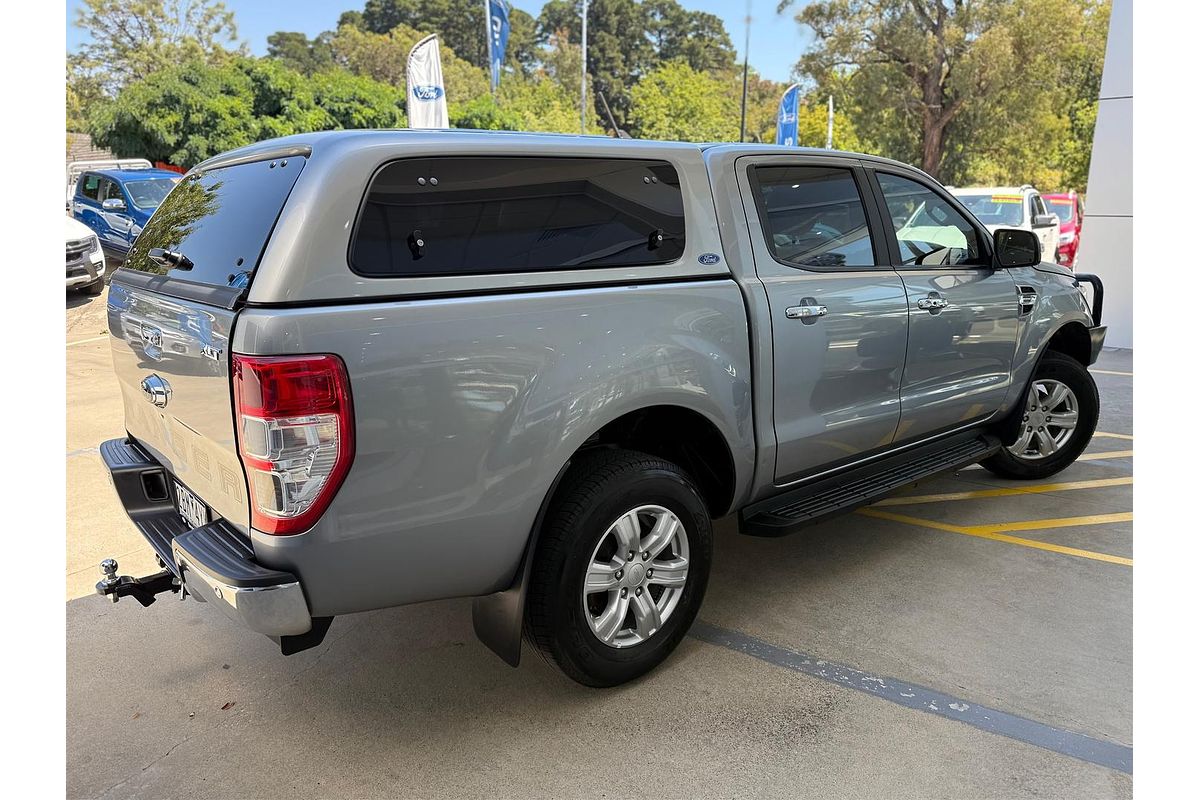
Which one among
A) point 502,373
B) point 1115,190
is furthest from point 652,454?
point 1115,190

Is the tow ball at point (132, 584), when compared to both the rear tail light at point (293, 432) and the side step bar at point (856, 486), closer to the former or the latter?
the rear tail light at point (293, 432)

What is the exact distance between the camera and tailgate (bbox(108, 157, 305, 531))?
2.41 m

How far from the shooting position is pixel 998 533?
4.45 metres

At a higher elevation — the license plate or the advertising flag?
the advertising flag

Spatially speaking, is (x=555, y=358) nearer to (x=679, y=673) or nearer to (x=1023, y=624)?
(x=679, y=673)

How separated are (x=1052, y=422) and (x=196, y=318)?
477 cm

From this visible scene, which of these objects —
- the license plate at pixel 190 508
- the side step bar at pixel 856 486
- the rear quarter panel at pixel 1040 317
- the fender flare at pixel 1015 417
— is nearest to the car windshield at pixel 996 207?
the rear quarter panel at pixel 1040 317

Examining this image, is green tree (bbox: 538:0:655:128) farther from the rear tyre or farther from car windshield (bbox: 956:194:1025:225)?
the rear tyre

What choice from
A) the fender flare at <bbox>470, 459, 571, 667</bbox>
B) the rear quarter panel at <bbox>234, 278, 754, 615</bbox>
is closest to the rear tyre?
the rear quarter panel at <bbox>234, 278, 754, 615</bbox>

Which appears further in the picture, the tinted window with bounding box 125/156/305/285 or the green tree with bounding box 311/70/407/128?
the green tree with bounding box 311/70/407/128

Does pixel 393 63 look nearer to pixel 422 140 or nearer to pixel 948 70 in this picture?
pixel 948 70

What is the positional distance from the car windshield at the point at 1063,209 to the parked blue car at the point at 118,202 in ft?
57.7

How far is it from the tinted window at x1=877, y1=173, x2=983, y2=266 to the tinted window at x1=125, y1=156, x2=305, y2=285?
2.75 meters

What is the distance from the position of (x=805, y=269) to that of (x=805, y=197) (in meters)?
0.36
